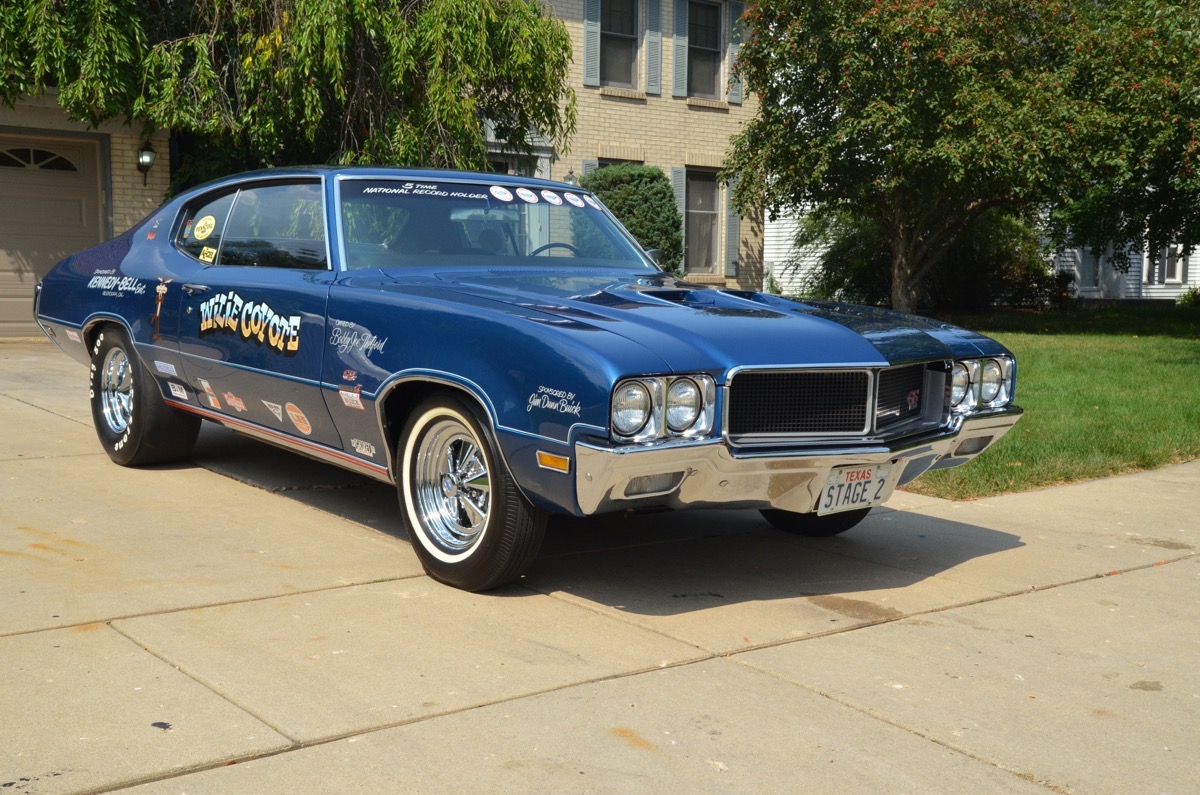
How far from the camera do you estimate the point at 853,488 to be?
4.80m

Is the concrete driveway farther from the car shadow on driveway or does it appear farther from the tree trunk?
the tree trunk

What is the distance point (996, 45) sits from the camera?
20078 mm

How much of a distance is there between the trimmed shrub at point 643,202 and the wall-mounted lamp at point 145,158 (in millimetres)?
6549

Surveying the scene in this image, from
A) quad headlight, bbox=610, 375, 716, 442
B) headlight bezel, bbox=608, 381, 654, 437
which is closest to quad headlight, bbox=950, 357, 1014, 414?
quad headlight, bbox=610, 375, 716, 442

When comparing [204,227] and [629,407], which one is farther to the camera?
[204,227]

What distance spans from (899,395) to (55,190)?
42.6 ft

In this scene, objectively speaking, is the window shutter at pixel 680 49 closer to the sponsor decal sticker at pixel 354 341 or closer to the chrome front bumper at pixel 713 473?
the sponsor decal sticker at pixel 354 341

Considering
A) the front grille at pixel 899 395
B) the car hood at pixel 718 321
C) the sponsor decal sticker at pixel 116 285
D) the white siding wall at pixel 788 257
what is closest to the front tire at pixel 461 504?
the car hood at pixel 718 321

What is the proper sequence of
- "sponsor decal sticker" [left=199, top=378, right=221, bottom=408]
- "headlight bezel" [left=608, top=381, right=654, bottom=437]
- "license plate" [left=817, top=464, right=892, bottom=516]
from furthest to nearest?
"sponsor decal sticker" [left=199, top=378, right=221, bottom=408], "license plate" [left=817, top=464, right=892, bottom=516], "headlight bezel" [left=608, top=381, right=654, bottom=437]

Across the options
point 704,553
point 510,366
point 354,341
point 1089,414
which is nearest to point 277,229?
point 354,341

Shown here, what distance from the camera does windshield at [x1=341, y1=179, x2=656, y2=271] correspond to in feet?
18.4

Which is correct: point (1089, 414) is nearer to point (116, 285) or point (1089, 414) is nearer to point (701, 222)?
point (116, 285)

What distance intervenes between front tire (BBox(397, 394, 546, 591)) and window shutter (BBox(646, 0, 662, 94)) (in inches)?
651

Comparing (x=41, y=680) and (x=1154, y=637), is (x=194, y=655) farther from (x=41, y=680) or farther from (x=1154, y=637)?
(x=1154, y=637)
